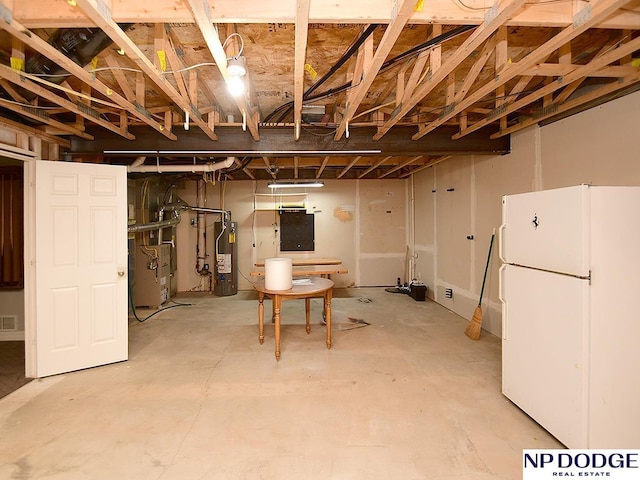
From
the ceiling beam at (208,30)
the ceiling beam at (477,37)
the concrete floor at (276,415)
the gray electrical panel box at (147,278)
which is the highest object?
the ceiling beam at (477,37)

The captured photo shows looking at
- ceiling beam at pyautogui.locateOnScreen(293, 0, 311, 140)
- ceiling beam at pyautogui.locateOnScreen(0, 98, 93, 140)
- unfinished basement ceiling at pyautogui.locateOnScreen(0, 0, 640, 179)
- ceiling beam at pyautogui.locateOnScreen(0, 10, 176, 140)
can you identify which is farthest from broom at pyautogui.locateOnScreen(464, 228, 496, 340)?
ceiling beam at pyautogui.locateOnScreen(0, 98, 93, 140)

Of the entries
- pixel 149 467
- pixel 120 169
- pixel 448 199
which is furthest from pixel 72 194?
pixel 448 199

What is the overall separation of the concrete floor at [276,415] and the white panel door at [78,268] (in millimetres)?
265

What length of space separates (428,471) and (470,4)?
2595mm

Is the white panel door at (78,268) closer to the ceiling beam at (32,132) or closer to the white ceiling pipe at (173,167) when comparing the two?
the ceiling beam at (32,132)

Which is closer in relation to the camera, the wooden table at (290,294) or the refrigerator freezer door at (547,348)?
the refrigerator freezer door at (547,348)

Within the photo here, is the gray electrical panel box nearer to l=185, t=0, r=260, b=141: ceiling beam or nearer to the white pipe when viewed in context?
the white pipe

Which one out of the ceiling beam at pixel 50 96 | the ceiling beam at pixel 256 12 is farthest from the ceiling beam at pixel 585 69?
the ceiling beam at pixel 50 96

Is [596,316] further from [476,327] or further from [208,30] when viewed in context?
[208,30]

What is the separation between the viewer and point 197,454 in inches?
74.4

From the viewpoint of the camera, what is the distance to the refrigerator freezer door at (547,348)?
5.83 feet

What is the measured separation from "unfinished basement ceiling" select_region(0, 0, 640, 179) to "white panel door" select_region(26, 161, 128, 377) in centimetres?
56

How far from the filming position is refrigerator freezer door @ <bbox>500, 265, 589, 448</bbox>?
1.78 meters

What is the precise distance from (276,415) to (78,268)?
2.47 metres
